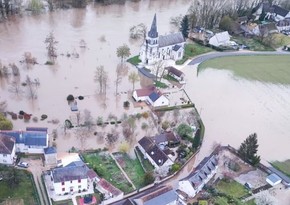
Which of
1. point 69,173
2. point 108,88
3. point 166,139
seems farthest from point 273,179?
point 108,88

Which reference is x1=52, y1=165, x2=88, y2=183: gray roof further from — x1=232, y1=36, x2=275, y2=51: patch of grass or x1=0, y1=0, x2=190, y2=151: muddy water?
x1=232, y1=36, x2=275, y2=51: patch of grass

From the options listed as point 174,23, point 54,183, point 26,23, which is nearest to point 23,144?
point 54,183

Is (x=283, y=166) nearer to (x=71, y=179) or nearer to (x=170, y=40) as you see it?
(x=71, y=179)

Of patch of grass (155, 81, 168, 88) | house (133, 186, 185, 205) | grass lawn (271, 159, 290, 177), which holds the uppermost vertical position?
patch of grass (155, 81, 168, 88)

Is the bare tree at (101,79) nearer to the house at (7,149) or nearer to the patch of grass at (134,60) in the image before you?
the patch of grass at (134,60)

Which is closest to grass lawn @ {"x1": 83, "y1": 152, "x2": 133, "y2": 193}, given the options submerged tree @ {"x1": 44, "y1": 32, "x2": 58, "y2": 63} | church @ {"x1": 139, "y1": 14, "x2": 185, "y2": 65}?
church @ {"x1": 139, "y1": 14, "x2": 185, "y2": 65}
